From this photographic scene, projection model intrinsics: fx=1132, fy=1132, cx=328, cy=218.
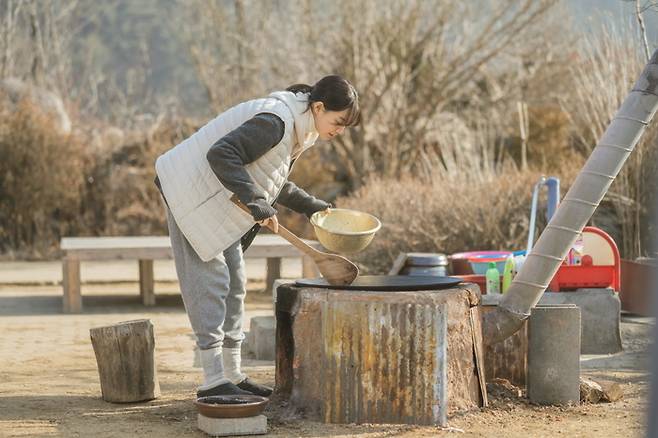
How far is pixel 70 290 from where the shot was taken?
9.12m

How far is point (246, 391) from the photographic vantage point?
5.01m

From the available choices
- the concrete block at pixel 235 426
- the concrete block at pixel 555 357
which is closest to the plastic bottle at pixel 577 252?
the concrete block at pixel 555 357

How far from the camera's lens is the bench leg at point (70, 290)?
359 inches

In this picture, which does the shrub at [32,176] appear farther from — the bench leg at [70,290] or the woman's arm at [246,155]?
the woman's arm at [246,155]

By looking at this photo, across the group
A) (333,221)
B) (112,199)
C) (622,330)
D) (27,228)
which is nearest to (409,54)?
(112,199)

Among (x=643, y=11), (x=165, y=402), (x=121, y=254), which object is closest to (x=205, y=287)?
(x=165, y=402)

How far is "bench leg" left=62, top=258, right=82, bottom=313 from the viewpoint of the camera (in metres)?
9.12

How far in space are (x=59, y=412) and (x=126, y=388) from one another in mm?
373

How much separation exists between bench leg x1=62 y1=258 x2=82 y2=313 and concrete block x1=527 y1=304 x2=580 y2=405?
4838mm

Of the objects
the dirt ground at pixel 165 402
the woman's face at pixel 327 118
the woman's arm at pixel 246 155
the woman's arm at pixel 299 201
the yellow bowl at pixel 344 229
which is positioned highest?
the woman's face at pixel 327 118

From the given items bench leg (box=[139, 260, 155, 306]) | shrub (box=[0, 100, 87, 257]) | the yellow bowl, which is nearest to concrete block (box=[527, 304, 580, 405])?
the yellow bowl

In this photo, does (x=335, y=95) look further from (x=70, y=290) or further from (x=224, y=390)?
(x=70, y=290)

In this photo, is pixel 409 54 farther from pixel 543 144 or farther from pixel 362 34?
pixel 543 144

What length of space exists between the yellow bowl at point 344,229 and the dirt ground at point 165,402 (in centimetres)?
80
